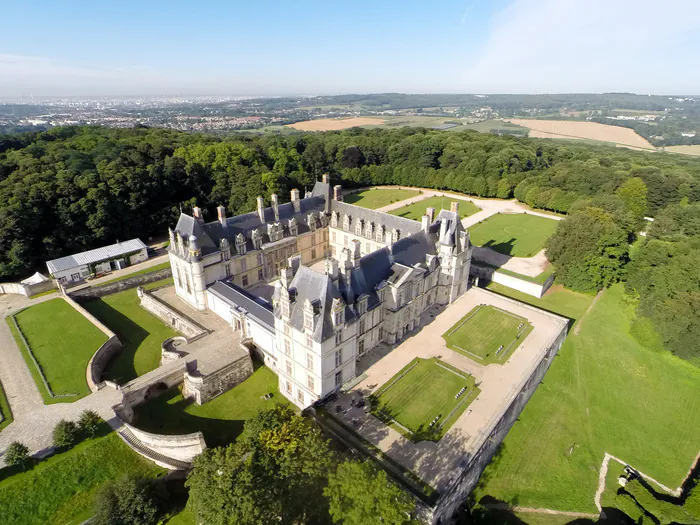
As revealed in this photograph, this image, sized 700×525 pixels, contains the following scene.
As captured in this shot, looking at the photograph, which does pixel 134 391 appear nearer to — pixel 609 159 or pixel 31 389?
pixel 31 389

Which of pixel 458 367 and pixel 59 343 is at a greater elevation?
pixel 59 343

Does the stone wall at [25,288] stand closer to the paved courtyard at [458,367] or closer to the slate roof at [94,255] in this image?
the slate roof at [94,255]

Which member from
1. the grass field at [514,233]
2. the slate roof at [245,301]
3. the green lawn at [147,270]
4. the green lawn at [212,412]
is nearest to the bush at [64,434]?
the green lawn at [212,412]

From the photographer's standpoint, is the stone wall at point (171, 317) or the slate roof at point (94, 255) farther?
the slate roof at point (94, 255)

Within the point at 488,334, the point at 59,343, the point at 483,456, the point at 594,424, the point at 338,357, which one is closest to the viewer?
the point at 483,456

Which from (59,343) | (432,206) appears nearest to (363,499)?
(59,343)

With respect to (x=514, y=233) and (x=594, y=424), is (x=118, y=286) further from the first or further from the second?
(x=514, y=233)

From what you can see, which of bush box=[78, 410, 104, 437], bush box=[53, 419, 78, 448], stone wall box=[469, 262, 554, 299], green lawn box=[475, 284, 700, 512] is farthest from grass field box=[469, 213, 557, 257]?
bush box=[53, 419, 78, 448]
